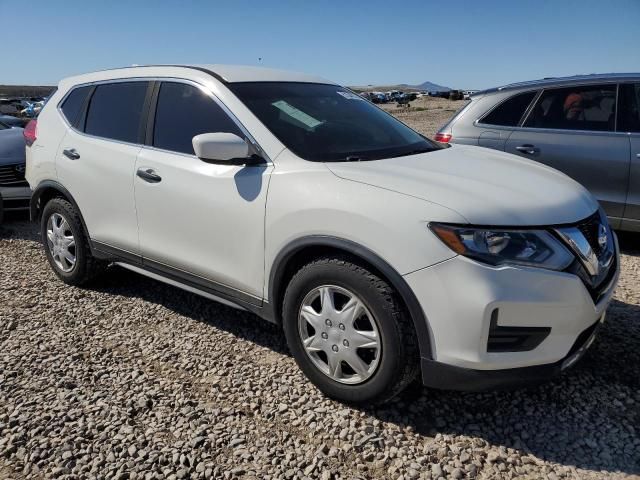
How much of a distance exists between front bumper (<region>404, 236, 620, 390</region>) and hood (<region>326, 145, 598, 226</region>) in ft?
0.82

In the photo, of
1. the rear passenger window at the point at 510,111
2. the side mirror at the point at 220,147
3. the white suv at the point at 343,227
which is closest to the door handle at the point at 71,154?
the white suv at the point at 343,227

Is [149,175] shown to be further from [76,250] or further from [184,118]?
[76,250]

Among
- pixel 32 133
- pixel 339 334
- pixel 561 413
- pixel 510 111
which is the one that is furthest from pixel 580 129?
pixel 32 133

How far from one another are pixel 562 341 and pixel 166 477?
182 cm

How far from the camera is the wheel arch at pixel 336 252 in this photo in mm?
2355

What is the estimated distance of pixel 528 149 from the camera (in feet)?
16.9

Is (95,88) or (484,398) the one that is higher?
(95,88)

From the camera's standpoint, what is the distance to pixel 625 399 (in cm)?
276

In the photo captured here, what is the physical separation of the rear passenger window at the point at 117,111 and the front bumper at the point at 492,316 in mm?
2396

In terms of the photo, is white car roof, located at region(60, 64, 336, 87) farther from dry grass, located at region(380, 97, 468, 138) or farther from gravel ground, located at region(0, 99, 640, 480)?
dry grass, located at region(380, 97, 468, 138)

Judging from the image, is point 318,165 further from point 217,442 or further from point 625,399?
point 625,399

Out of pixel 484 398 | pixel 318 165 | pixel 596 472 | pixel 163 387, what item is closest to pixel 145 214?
pixel 163 387

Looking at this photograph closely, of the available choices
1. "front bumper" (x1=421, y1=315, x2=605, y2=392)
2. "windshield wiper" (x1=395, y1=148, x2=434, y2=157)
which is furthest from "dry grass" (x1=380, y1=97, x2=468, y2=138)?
"front bumper" (x1=421, y1=315, x2=605, y2=392)

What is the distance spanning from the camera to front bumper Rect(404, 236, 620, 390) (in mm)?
2213
